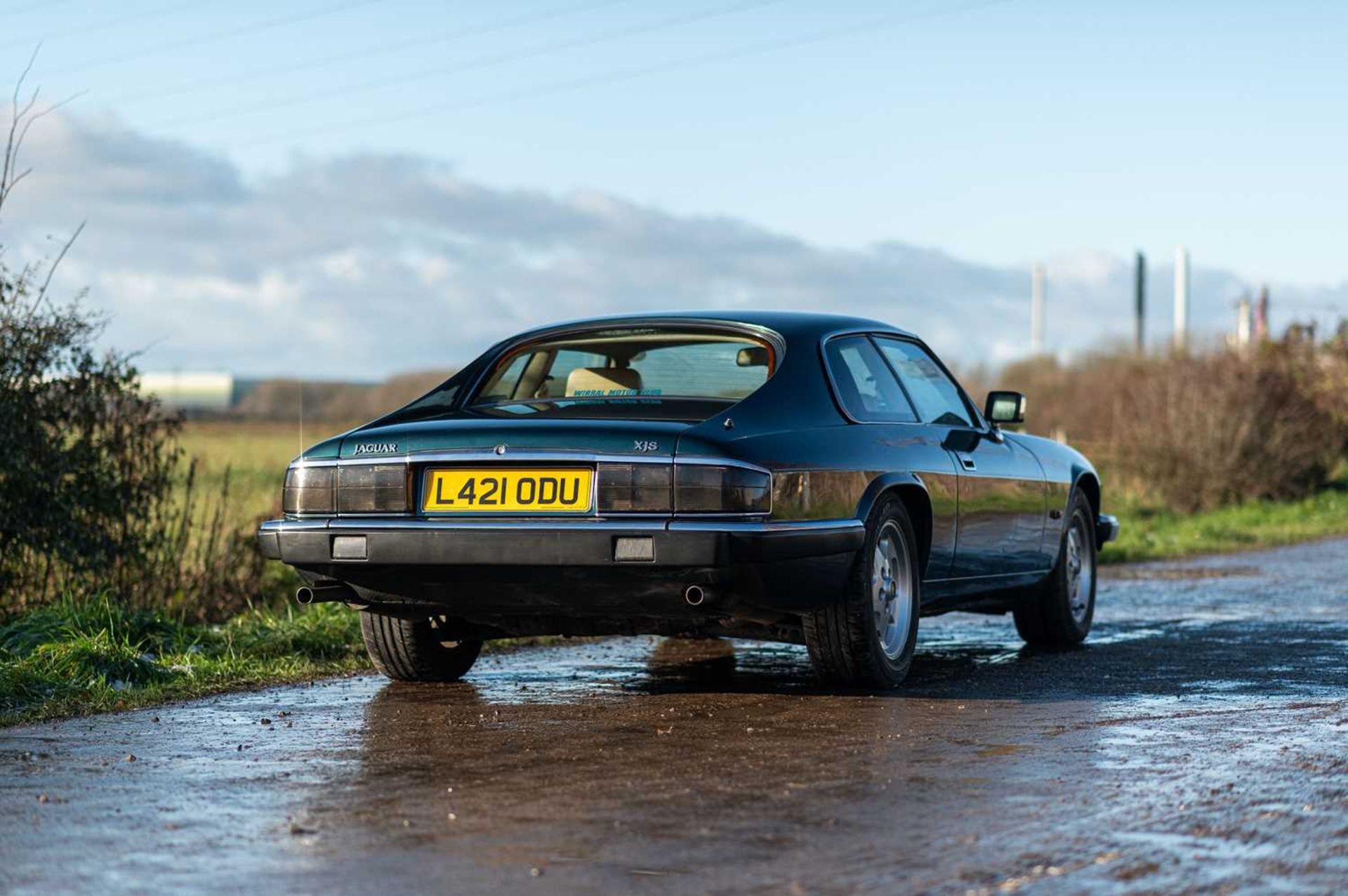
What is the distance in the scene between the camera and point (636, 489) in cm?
704

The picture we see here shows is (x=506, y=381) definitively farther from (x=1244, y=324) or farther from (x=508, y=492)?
(x=1244, y=324)

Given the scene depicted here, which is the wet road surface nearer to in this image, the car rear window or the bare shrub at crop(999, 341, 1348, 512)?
the car rear window

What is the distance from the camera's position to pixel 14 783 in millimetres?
5852

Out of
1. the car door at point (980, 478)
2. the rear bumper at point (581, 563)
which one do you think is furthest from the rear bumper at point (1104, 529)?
the rear bumper at point (581, 563)

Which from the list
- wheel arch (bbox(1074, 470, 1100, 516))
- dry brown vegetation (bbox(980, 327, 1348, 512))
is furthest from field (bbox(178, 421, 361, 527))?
dry brown vegetation (bbox(980, 327, 1348, 512))

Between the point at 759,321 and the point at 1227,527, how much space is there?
53.4ft

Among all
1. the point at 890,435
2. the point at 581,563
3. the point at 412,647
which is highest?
the point at 890,435

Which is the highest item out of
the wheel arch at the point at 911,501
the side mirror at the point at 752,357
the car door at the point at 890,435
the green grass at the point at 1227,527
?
the side mirror at the point at 752,357

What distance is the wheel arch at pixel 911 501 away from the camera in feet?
25.5

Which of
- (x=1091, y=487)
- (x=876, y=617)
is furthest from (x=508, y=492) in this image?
(x=1091, y=487)

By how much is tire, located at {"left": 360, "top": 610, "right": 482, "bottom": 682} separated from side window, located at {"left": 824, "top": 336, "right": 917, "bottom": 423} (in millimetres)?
1997

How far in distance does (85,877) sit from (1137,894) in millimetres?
2430

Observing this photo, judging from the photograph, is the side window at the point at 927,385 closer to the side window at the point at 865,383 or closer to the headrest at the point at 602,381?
the side window at the point at 865,383

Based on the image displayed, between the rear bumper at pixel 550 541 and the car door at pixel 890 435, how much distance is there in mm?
538
